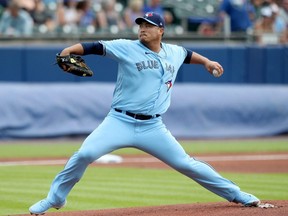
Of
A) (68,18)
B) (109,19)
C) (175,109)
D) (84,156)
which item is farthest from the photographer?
(109,19)

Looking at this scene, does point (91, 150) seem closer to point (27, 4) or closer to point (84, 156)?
point (84, 156)

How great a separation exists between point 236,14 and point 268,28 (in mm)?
1183

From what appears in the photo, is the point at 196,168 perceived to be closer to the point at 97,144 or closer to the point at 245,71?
the point at 97,144

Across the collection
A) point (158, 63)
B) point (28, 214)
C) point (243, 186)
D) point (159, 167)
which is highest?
point (158, 63)

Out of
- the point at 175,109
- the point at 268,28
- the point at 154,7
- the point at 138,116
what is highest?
the point at 138,116

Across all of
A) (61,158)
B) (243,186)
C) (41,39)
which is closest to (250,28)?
(41,39)

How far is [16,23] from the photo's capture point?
18.1 meters

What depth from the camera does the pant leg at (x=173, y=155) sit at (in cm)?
725

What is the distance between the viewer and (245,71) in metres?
20.2

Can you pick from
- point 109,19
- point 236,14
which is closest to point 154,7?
point 109,19

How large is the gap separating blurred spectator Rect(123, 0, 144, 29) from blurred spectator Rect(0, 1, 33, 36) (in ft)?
7.73

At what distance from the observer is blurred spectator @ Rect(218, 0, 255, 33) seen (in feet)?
64.2

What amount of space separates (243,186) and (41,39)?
9.30 m

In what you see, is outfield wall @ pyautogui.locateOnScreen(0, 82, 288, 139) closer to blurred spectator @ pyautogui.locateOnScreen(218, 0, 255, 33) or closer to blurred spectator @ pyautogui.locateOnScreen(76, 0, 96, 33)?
blurred spectator @ pyautogui.locateOnScreen(76, 0, 96, 33)
